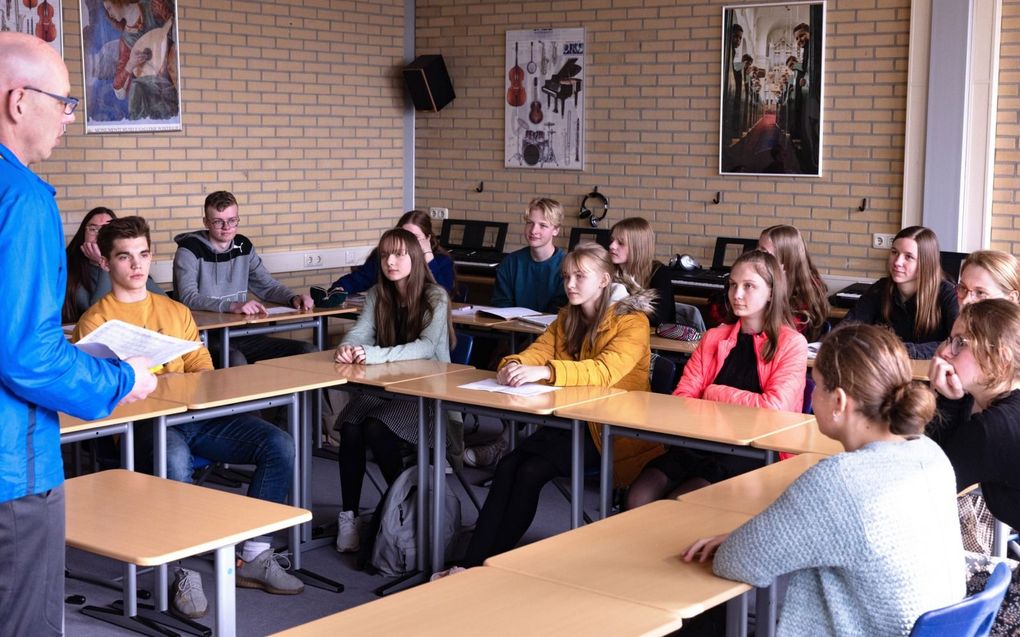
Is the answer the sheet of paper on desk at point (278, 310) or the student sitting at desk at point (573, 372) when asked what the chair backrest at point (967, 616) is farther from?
the sheet of paper on desk at point (278, 310)

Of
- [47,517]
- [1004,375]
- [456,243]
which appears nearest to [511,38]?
[456,243]

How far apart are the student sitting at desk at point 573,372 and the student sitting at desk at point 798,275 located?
58.3 inches

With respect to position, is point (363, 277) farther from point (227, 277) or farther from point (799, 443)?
point (799, 443)

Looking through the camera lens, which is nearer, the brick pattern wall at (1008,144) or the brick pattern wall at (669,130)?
the brick pattern wall at (1008,144)

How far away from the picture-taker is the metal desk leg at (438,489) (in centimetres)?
425

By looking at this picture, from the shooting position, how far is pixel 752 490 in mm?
2971

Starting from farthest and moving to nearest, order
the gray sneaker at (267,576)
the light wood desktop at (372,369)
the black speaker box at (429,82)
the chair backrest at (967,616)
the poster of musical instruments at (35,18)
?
the black speaker box at (429,82)
the poster of musical instruments at (35,18)
the light wood desktop at (372,369)
the gray sneaker at (267,576)
the chair backrest at (967,616)

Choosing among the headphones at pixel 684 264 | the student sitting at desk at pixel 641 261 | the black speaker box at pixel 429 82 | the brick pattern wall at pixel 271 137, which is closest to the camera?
the student sitting at desk at pixel 641 261

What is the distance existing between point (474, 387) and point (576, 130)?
4.22 m

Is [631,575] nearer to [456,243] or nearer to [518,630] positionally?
[518,630]

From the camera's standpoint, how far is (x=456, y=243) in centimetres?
855

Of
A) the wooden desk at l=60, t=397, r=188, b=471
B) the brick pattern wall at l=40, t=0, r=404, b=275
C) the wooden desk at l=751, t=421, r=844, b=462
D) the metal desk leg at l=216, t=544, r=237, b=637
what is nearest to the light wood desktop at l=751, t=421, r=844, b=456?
the wooden desk at l=751, t=421, r=844, b=462

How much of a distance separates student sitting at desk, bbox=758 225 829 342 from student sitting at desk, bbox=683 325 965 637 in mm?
3341

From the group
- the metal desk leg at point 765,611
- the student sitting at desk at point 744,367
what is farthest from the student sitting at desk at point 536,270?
the metal desk leg at point 765,611
